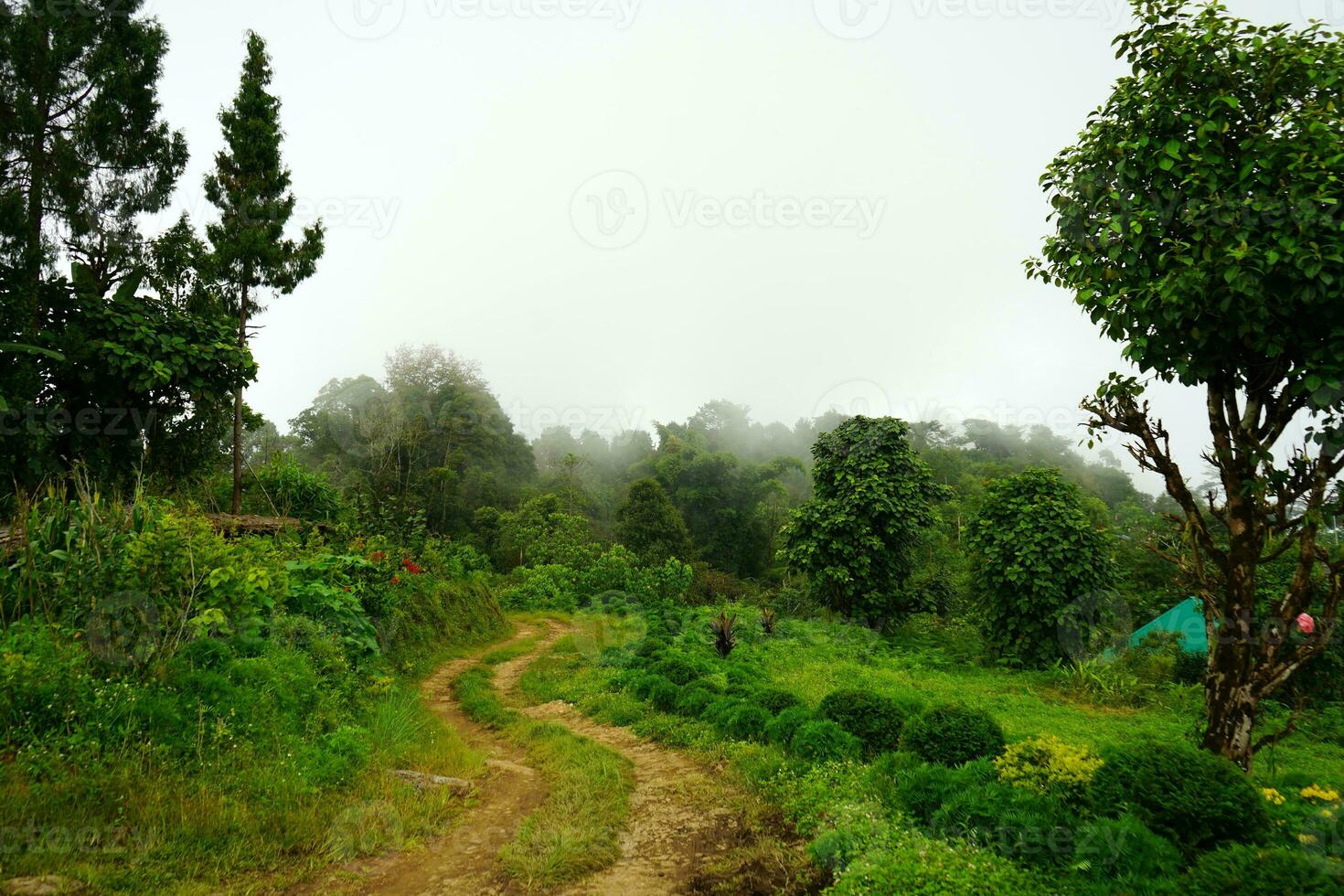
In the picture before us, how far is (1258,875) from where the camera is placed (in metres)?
3.17

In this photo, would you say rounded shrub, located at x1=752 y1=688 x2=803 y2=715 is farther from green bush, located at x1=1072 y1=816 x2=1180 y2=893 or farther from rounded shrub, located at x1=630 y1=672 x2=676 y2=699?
green bush, located at x1=1072 y1=816 x2=1180 y2=893

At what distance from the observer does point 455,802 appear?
19.6ft

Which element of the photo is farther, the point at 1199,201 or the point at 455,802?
the point at 455,802

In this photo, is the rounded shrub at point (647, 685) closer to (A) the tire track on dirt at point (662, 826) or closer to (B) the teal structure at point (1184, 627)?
(A) the tire track on dirt at point (662, 826)

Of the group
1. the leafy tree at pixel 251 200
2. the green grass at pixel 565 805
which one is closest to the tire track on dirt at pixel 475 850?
the green grass at pixel 565 805

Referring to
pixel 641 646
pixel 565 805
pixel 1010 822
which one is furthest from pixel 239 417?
pixel 1010 822

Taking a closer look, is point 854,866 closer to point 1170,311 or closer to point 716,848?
point 716,848

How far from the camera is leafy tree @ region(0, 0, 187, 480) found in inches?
350

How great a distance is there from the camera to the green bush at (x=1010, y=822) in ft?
13.6

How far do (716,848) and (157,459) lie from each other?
11488mm

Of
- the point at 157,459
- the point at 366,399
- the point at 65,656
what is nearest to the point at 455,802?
the point at 65,656

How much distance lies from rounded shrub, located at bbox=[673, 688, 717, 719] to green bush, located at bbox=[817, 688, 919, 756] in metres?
1.91

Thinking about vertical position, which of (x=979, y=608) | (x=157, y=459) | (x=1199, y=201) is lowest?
(x=979, y=608)

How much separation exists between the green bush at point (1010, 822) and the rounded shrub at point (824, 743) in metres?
1.67
